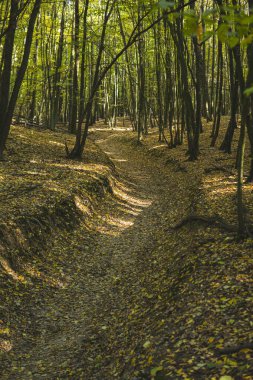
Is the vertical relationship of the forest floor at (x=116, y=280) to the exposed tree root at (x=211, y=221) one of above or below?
below

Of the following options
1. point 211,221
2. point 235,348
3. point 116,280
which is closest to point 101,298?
point 116,280

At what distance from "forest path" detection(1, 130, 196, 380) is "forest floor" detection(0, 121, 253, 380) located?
28 millimetres

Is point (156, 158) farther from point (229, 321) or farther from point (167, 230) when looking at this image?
point (229, 321)

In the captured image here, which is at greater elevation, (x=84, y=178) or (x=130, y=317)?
(x=84, y=178)

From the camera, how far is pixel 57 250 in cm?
1013

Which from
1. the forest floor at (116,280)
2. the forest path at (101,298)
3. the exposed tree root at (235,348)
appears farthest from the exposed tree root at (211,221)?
the exposed tree root at (235,348)

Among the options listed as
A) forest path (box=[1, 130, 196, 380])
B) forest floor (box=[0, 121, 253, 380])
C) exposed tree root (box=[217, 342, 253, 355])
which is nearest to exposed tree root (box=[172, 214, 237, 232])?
forest floor (box=[0, 121, 253, 380])

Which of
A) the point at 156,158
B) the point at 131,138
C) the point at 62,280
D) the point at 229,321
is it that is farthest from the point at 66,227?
the point at 131,138

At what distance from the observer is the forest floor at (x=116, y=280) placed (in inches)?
215

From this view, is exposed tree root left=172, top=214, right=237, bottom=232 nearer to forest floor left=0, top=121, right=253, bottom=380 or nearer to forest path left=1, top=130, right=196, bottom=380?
forest floor left=0, top=121, right=253, bottom=380

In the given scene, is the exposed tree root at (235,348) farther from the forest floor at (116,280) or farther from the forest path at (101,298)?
the forest path at (101,298)

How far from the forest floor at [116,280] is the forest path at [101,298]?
0.03m

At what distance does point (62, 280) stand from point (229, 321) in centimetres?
466

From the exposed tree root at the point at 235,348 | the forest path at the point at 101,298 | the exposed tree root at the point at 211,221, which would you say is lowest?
the forest path at the point at 101,298
